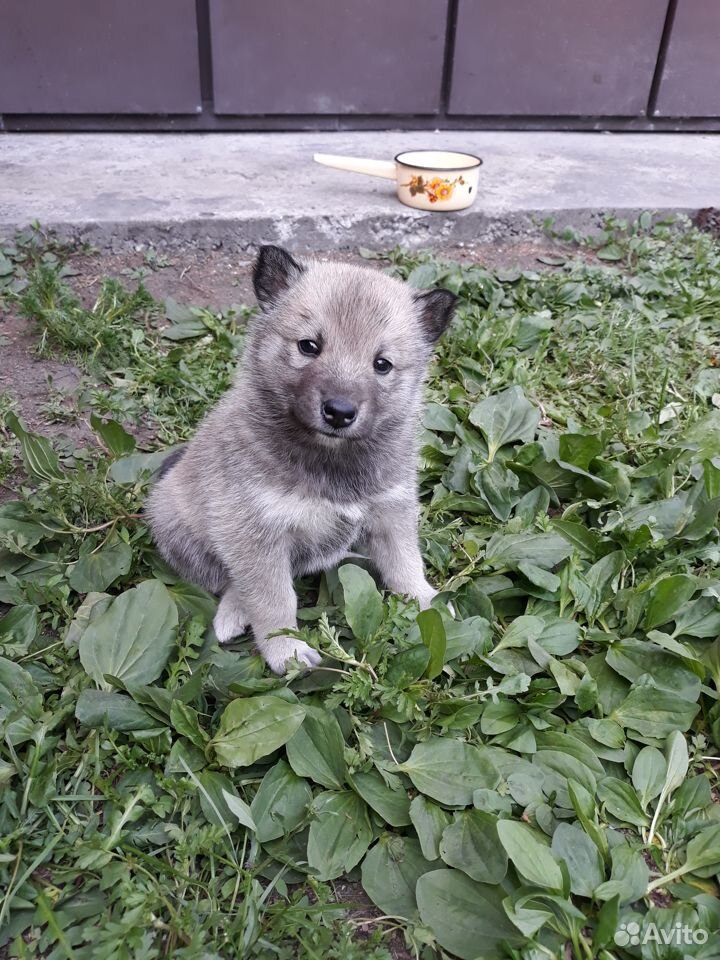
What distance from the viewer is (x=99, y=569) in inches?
104

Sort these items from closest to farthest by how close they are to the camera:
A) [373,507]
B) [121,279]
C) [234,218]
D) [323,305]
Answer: [323,305] < [373,507] < [121,279] < [234,218]

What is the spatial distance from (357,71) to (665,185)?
2854 mm

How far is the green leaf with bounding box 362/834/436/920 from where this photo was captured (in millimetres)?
1854

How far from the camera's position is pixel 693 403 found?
3.77 metres

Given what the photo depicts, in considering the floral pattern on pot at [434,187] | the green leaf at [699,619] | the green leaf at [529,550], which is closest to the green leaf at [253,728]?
the green leaf at [529,550]

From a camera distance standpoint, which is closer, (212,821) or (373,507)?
(212,821)

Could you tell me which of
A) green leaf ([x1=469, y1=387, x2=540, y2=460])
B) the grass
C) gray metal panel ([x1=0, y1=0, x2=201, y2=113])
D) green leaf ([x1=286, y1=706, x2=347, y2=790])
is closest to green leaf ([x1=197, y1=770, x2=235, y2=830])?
the grass

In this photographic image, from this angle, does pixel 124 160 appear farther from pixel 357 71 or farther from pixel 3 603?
pixel 3 603

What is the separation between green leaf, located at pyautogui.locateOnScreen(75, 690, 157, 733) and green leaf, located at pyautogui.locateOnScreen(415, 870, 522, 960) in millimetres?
884

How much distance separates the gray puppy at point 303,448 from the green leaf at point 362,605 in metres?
0.20

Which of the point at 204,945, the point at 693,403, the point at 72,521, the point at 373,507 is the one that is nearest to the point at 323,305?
the point at 373,507

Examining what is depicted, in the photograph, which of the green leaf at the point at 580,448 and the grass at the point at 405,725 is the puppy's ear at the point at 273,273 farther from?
the green leaf at the point at 580,448

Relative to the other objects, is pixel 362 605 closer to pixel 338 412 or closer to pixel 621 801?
pixel 338 412

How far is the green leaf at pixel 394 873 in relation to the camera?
185 cm
